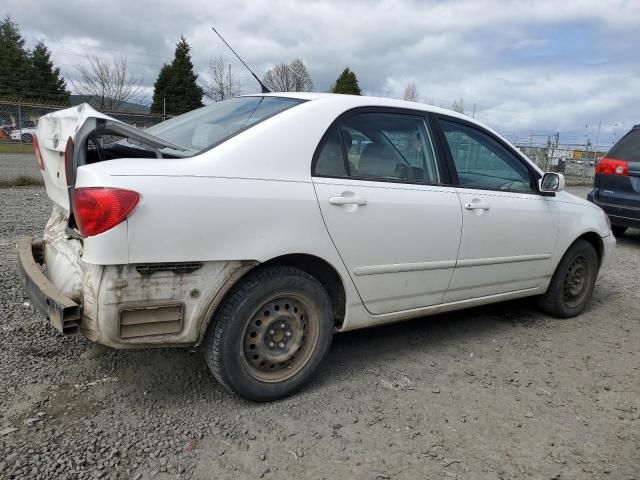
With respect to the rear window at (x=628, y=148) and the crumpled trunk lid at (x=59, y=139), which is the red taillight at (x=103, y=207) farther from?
the rear window at (x=628, y=148)

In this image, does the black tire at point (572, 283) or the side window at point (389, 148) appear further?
the black tire at point (572, 283)

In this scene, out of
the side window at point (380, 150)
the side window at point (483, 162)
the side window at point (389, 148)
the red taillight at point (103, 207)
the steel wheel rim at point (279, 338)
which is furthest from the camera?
the side window at point (483, 162)

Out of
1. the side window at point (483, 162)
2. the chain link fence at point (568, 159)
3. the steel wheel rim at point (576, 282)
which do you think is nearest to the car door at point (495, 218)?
the side window at point (483, 162)

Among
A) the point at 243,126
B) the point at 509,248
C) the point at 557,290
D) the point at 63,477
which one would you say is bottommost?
the point at 63,477

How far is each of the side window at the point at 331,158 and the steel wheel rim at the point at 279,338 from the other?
71 cm

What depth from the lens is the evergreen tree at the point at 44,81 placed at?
4110 cm

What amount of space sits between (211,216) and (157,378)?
1.18 meters

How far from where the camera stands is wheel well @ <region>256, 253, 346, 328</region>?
286 cm

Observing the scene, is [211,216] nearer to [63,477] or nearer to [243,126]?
[243,126]

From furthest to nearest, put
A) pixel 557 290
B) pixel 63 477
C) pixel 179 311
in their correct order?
pixel 557 290, pixel 179 311, pixel 63 477

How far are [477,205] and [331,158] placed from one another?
1189 millimetres

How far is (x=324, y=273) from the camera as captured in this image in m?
3.05

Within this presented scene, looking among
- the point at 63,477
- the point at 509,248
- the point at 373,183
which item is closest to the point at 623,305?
the point at 509,248

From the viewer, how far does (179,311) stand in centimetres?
253
